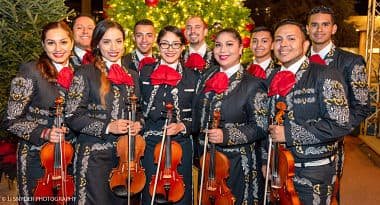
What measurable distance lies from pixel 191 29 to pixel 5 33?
6.08ft

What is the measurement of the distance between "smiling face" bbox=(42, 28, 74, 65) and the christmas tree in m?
2.46

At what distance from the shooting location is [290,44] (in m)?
2.92

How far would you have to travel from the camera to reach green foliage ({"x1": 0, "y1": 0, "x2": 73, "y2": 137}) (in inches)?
151

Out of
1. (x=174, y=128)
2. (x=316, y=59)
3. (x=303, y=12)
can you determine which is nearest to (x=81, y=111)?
(x=174, y=128)

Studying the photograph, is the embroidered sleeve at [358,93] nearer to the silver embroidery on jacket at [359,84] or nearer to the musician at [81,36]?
the silver embroidery on jacket at [359,84]

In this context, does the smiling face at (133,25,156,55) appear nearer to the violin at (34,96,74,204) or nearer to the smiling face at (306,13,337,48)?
the smiling face at (306,13,337,48)

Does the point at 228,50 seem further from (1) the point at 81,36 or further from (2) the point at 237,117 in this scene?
(1) the point at 81,36

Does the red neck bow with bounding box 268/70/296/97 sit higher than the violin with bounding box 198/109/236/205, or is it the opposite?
the red neck bow with bounding box 268/70/296/97

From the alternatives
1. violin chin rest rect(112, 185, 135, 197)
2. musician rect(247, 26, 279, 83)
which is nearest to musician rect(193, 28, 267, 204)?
violin chin rest rect(112, 185, 135, 197)

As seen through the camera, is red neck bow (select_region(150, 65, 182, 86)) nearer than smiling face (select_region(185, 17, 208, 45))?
Yes

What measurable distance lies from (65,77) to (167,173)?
38.8 inches

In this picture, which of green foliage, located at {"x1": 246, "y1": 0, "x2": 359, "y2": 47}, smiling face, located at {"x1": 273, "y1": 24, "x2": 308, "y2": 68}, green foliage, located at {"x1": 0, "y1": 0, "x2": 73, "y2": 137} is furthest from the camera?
green foliage, located at {"x1": 246, "y1": 0, "x2": 359, "y2": 47}

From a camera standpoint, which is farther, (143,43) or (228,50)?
(143,43)

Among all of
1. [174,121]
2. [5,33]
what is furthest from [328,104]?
[5,33]
